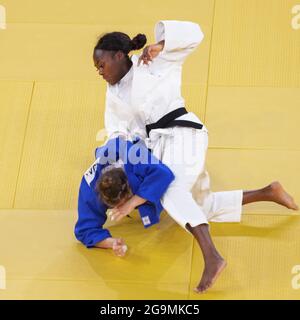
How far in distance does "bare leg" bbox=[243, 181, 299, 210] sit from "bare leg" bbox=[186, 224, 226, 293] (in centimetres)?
45

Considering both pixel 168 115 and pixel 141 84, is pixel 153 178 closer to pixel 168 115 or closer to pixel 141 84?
pixel 168 115

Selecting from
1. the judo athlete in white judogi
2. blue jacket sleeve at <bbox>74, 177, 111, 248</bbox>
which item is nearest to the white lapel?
the judo athlete in white judogi

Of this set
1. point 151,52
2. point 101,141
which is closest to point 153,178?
point 151,52

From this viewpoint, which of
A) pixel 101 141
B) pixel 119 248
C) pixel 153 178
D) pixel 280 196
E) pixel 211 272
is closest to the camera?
pixel 211 272

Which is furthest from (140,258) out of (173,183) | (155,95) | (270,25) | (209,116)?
(270,25)

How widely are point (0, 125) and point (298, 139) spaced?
1.76 metres

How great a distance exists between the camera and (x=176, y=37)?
391 centimetres

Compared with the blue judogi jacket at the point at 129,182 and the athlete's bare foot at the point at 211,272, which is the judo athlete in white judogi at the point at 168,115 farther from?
the athlete's bare foot at the point at 211,272

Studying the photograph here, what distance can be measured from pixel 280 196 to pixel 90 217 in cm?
97

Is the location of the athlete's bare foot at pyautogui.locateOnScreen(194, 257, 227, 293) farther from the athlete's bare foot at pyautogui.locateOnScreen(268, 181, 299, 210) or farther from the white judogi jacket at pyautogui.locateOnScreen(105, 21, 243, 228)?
the athlete's bare foot at pyautogui.locateOnScreen(268, 181, 299, 210)

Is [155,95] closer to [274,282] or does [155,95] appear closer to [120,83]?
[120,83]

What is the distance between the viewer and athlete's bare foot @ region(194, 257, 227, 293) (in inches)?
145

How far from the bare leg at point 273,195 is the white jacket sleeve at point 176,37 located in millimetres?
798

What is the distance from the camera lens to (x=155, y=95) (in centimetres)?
401
